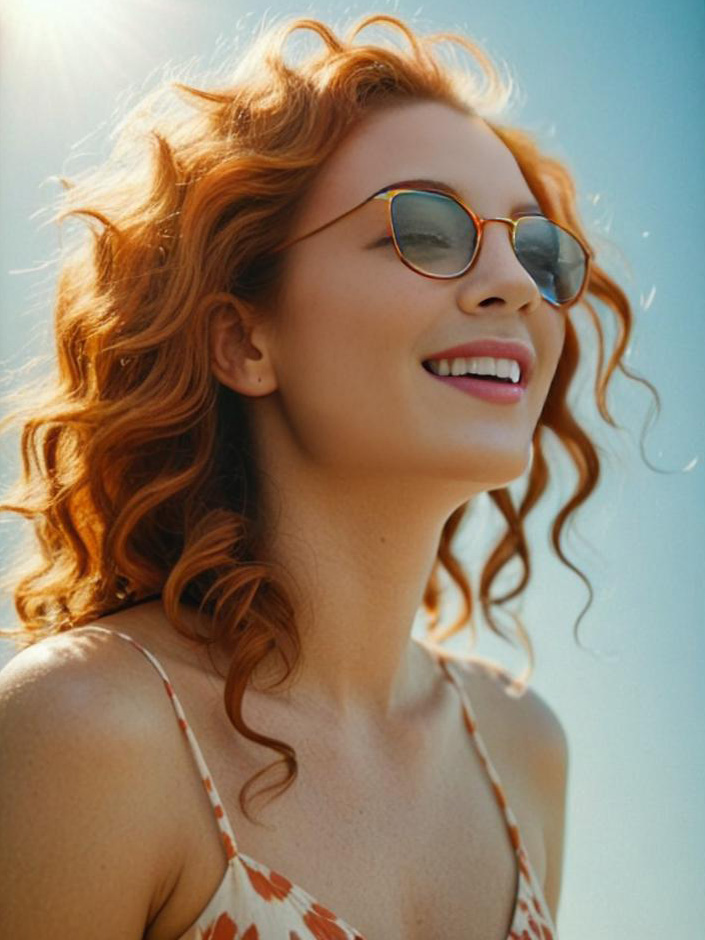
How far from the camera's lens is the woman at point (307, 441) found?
2445 millimetres

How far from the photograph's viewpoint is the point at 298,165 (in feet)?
8.72

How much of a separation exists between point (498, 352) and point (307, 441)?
1.61ft

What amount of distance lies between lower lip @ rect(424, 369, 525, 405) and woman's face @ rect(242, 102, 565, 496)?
0.05 feet

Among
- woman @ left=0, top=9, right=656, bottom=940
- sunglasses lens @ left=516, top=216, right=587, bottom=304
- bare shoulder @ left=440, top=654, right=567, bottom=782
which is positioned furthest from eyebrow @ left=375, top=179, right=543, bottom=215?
bare shoulder @ left=440, top=654, right=567, bottom=782

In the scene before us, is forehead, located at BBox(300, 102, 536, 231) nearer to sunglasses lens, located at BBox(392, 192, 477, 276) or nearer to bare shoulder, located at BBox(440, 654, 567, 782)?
sunglasses lens, located at BBox(392, 192, 477, 276)

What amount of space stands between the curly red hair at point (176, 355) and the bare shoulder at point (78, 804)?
13.6 inches

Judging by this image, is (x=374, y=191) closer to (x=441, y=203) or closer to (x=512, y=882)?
(x=441, y=203)

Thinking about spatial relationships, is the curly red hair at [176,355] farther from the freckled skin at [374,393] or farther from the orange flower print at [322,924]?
the orange flower print at [322,924]

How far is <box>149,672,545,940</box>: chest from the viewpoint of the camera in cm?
222

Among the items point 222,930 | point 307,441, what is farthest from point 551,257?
point 222,930

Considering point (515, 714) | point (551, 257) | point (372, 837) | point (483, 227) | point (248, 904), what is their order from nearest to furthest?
point (248, 904)
point (372, 837)
point (483, 227)
point (551, 257)
point (515, 714)

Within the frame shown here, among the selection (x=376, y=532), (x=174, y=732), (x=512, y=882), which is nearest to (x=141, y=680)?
(x=174, y=732)

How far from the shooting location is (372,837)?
8.18ft

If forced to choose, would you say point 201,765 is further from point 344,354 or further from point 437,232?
point 437,232
